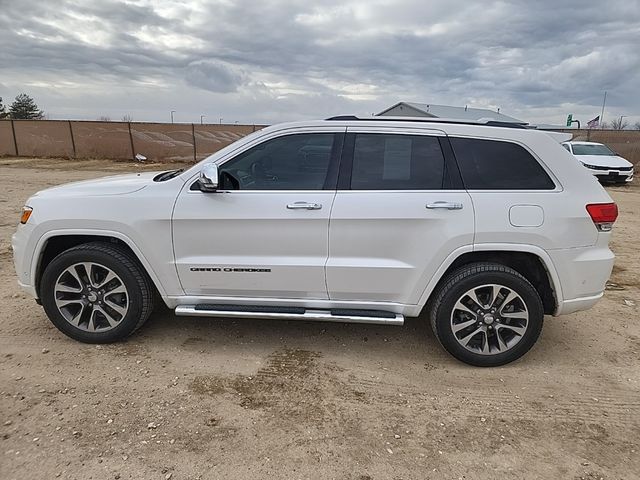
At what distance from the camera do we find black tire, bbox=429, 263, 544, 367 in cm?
330

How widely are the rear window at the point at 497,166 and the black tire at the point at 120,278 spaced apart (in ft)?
→ 8.72

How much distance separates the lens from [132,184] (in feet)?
12.0

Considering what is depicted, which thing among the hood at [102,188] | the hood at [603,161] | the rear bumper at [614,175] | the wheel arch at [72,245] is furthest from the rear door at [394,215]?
the rear bumper at [614,175]

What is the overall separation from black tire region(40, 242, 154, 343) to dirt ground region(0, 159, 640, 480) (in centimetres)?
14

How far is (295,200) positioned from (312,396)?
1400 millimetres

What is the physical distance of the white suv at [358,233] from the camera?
128 inches

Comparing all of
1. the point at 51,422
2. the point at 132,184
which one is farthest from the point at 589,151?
the point at 51,422

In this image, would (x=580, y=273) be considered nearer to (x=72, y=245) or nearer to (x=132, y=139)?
(x=72, y=245)

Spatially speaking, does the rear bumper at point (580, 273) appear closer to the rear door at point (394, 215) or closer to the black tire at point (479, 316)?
the black tire at point (479, 316)

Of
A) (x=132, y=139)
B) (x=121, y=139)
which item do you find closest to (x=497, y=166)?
(x=132, y=139)

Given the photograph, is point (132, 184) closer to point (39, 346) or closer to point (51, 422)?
point (39, 346)

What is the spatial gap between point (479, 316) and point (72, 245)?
3.37 metres

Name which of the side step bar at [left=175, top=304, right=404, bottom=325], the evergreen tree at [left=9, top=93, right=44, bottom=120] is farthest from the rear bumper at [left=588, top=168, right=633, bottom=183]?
the evergreen tree at [left=9, top=93, right=44, bottom=120]

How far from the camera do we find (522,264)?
3.54 meters
